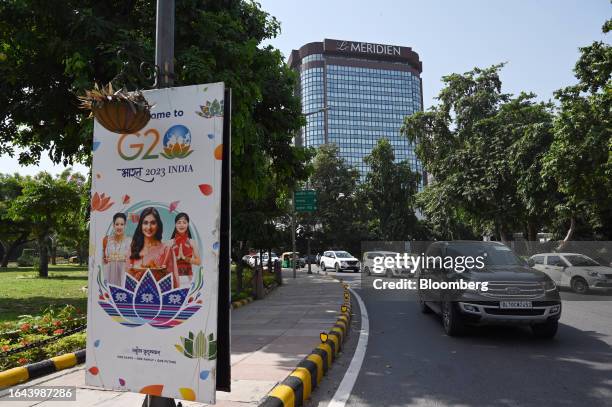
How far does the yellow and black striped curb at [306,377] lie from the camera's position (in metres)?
4.60

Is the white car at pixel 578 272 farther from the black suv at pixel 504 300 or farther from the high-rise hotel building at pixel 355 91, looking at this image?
the high-rise hotel building at pixel 355 91

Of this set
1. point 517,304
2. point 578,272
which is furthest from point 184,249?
point 578,272

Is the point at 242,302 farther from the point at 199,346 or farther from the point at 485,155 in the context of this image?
the point at 485,155

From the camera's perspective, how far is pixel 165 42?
405 centimetres

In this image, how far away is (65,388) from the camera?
16.8ft

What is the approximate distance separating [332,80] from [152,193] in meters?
136

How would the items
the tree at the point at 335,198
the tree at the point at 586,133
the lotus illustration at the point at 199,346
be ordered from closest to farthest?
the lotus illustration at the point at 199,346 → the tree at the point at 586,133 → the tree at the point at 335,198

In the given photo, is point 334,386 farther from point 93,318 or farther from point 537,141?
point 537,141

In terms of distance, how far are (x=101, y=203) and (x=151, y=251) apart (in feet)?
2.03

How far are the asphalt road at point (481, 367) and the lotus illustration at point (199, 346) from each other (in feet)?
7.07

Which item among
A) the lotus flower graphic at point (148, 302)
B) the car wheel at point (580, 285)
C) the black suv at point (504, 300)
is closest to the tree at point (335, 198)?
the car wheel at point (580, 285)

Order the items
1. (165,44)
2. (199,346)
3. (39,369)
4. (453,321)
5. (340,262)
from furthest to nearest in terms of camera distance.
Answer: (340,262) → (453,321) → (39,369) → (165,44) → (199,346)

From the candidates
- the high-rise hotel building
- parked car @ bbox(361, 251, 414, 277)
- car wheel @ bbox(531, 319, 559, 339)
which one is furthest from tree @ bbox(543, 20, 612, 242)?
the high-rise hotel building

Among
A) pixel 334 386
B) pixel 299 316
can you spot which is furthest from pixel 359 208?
pixel 334 386
